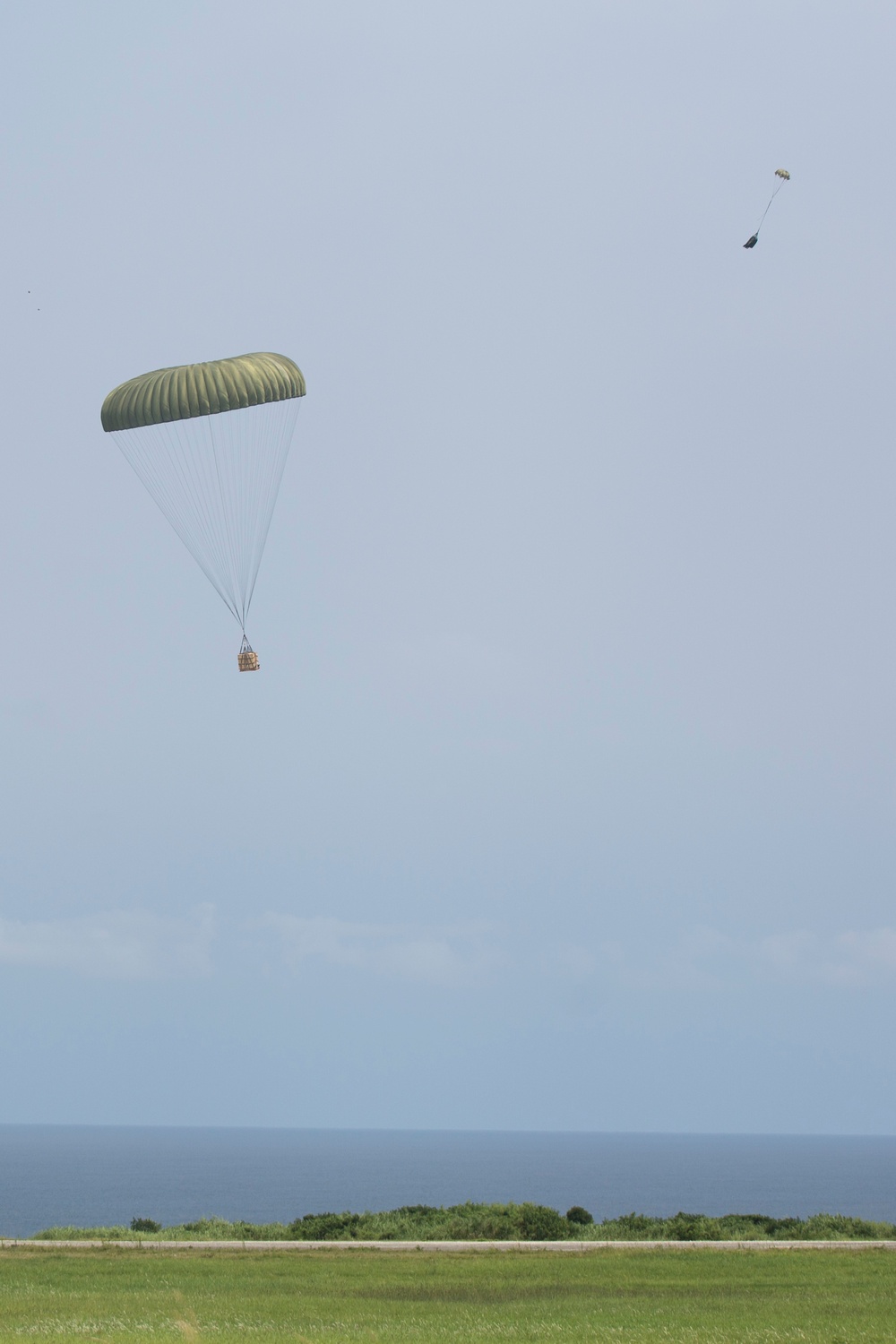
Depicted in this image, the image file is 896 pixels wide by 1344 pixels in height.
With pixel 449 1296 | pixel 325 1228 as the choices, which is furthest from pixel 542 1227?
pixel 449 1296

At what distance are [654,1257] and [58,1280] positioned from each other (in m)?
12.9

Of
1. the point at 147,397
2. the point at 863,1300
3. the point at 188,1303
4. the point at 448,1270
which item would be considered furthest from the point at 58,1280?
the point at 147,397

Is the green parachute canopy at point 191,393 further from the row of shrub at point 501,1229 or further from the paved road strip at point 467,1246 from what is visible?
the row of shrub at point 501,1229

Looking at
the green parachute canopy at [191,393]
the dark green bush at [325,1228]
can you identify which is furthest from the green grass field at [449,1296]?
the green parachute canopy at [191,393]

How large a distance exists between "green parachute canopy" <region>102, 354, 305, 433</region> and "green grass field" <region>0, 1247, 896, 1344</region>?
1999 cm

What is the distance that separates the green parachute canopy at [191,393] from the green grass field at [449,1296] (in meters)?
20.0

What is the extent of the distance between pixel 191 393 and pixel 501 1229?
23111mm

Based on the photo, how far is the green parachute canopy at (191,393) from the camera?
33312mm

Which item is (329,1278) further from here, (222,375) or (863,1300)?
(222,375)

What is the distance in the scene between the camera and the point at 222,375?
33750 millimetres

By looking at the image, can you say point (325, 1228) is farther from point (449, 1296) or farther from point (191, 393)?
point (191, 393)

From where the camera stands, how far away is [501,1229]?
34344 mm

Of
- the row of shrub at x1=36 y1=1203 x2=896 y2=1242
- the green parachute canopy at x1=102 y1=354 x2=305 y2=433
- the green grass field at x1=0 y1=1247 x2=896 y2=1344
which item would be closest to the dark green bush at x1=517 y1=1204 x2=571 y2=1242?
the row of shrub at x1=36 y1=1203 x2=896 y2=1242

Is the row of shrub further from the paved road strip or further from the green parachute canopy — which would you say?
the green parachute canopy
